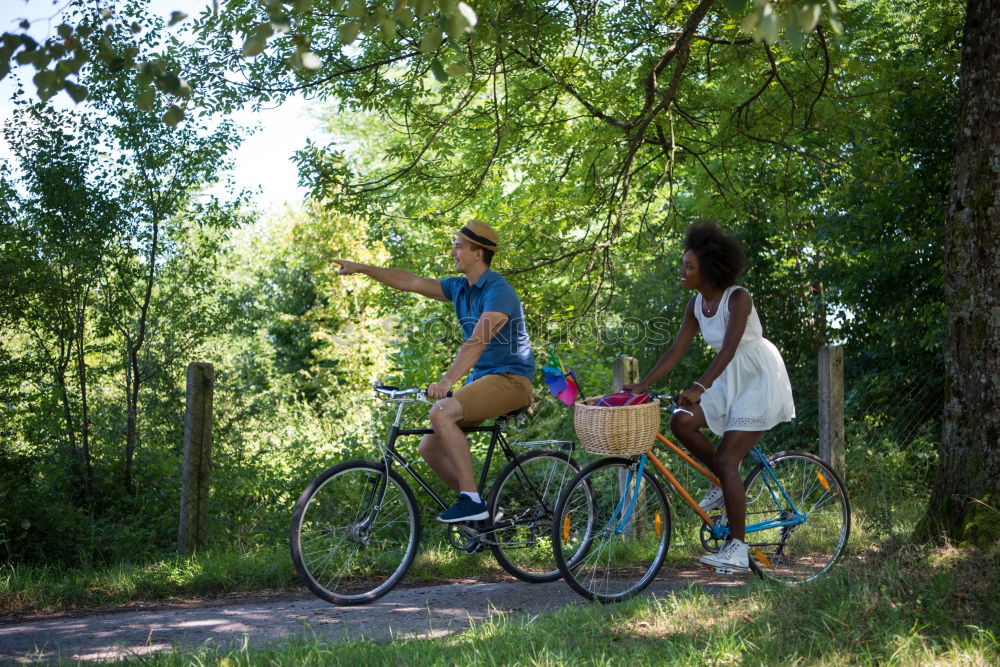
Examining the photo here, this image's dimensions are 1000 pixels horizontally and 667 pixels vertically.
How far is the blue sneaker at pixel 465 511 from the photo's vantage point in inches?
207

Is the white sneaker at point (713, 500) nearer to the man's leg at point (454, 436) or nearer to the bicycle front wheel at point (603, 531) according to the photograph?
the bicycle front wheel at point (603, 531)

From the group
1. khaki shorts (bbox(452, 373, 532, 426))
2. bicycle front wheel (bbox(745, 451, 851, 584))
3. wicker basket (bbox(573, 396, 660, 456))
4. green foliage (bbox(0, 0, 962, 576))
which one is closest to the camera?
wicker basket (bbox(573, 396, 660, 456))

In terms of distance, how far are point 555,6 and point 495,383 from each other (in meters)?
3.70

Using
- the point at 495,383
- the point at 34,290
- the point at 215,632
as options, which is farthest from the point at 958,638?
the point at 34,290

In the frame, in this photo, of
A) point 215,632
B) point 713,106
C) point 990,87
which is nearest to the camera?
point 215,632

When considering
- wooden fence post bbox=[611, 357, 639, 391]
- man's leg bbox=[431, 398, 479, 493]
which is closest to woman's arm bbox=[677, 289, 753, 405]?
man's leg bbox=[431, 398, 479, 493]

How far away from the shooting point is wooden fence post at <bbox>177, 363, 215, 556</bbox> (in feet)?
21.5

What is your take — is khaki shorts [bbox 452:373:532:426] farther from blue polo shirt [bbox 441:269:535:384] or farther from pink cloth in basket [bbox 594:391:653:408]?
pink cloth in basket [bbox 594:391:653:408]

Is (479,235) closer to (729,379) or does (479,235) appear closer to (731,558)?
(729,379)

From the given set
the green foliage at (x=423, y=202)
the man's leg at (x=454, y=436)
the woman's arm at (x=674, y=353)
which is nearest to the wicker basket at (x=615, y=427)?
the woman's arm at (x=674, y=353)


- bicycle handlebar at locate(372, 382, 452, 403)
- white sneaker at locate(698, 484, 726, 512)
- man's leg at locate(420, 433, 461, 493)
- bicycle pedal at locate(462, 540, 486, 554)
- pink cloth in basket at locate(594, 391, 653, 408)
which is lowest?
bicycle pedal at locate(462, 540, 486, 554)

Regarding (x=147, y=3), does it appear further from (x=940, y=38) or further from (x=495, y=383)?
(x=940, y=38)

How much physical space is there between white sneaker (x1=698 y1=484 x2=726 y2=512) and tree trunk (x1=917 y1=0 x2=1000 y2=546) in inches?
46.2

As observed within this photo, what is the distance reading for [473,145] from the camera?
11.2 meters
